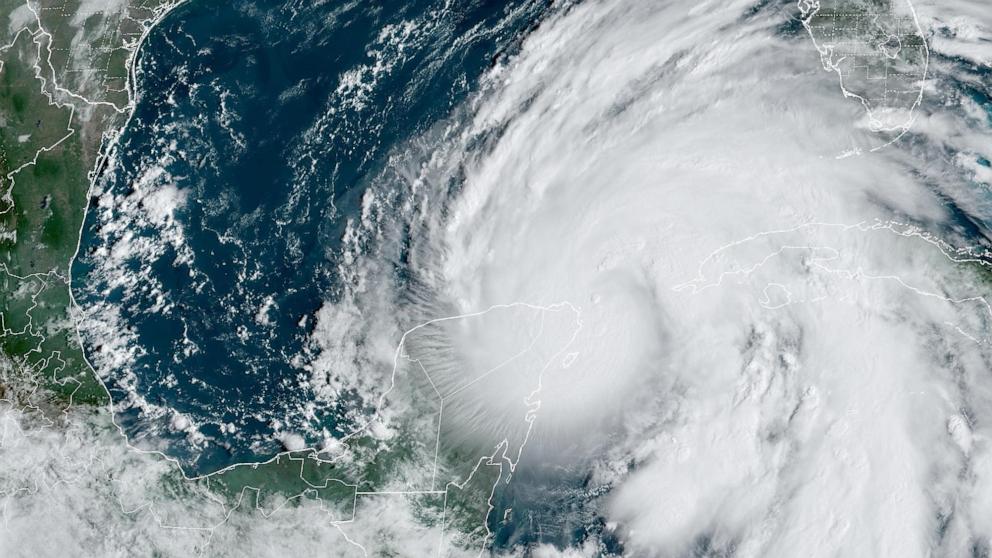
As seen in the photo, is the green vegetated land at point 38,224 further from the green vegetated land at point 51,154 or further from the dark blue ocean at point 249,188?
the dark blue ocean at point 249,188

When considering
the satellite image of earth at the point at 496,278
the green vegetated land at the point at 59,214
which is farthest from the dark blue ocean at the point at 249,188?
the green vegetated land at the point at 59,214

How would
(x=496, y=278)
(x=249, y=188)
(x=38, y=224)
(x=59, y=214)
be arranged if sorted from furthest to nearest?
(x=38, y=224), (x=59, y=214), (x=249, y=188), (x=496, y=278)

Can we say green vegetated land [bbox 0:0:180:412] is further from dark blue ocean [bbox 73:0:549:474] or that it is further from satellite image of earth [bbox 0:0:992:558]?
dark blue ocean [bbox 73:0:549:474]

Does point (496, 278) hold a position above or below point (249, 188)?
below

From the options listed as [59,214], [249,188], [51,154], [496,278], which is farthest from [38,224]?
[496,278]

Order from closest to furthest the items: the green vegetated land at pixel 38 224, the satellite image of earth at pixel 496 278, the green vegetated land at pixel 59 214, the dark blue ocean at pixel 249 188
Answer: the satellite image of earth at pixel 496 278 → the dark blue ocean at pixel 249 188 → the green vegetated land at pixel 59 214 → the green vegetated land at pixel 38 224

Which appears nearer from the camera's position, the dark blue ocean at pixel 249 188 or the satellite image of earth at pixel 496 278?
the satellite image of earth at pixel 496 278

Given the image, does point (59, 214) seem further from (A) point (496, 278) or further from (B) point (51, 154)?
(A) point (496, 278)
